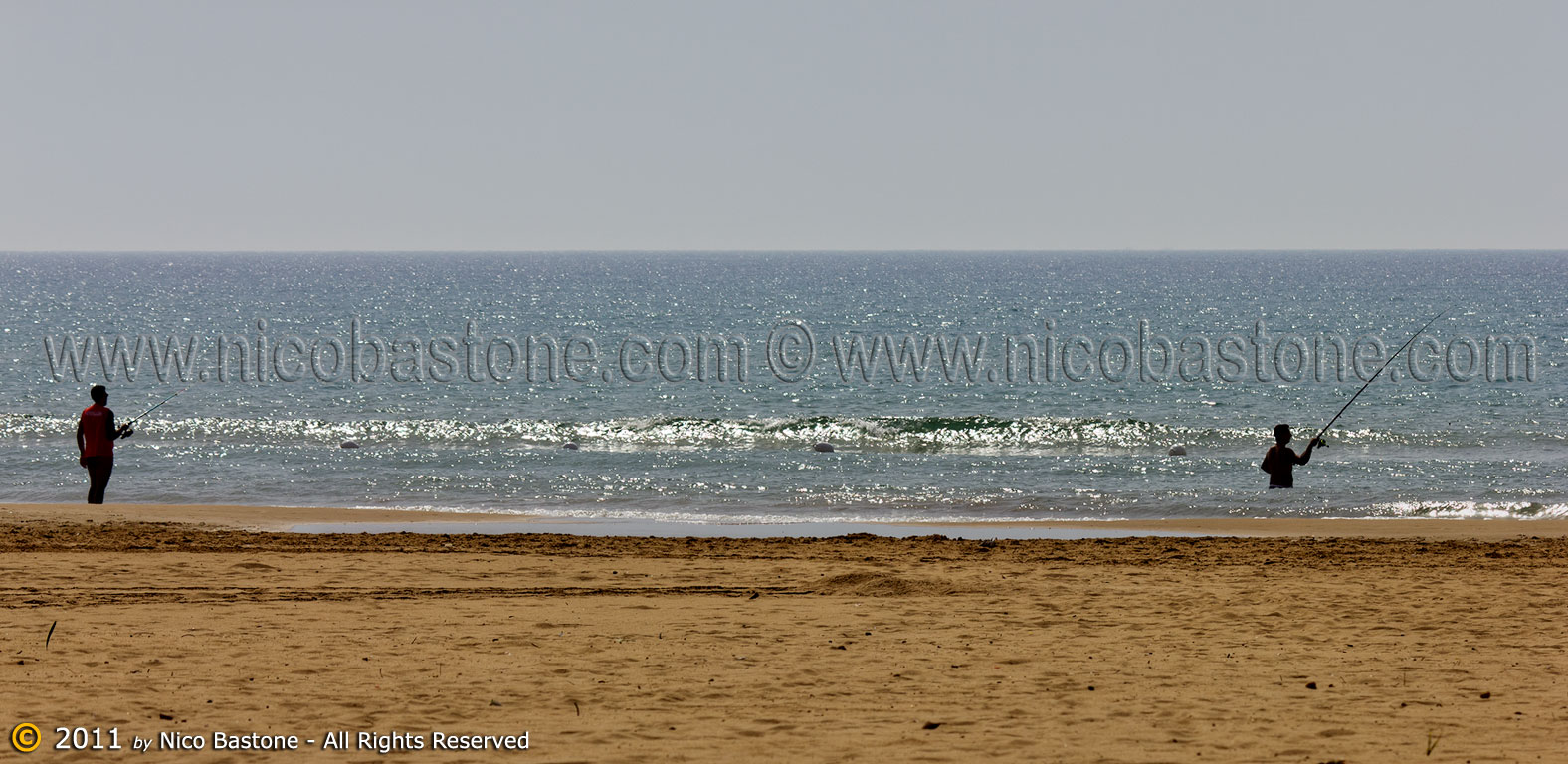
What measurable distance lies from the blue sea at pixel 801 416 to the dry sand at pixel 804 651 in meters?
6.82

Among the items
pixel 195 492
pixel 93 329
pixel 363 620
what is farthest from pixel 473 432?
pixel 93 329

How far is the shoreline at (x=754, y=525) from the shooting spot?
15586 mm

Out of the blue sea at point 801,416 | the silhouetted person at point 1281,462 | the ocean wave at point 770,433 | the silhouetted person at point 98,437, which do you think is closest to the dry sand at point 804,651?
the silhouetted person at point 1281,462

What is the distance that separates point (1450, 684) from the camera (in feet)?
25.4

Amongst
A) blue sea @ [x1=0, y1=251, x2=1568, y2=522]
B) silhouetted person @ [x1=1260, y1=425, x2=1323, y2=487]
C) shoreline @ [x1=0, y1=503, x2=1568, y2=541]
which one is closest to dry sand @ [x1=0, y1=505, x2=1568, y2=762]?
A: silhouetted person @ [x1=1260, y1=425, x2=1323, y2=487]

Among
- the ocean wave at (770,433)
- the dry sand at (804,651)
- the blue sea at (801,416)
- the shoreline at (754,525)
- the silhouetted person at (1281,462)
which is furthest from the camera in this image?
the ocean wave at (770,433)

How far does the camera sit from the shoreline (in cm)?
1559

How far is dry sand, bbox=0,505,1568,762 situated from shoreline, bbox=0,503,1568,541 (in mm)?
2663

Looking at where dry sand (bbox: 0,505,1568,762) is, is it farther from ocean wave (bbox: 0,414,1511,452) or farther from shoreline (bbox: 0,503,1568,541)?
ocean wave (bbox: 0,414,1511,452)

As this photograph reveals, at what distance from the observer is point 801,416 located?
31219 mm

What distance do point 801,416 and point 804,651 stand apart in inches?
891

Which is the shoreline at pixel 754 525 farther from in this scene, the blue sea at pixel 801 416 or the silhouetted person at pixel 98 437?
the blue sea at pixel 801 416

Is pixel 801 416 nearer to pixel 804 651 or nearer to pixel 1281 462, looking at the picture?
pixel 1281 462

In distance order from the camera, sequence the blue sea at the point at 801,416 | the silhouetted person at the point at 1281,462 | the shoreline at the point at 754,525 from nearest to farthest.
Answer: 1. the silhouetted person at the point at 1281,462
2. the shoreline at the point at 754,525
3. the blue sea at the point at 801,416
